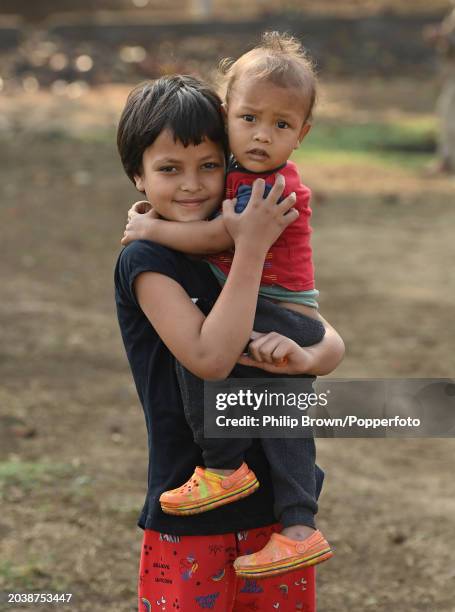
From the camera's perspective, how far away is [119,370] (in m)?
5.86

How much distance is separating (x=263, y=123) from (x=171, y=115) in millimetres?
173

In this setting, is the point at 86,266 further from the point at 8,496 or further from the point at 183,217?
the point at 183,217

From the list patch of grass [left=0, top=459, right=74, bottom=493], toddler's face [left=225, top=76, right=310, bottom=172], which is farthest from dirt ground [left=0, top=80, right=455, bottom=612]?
toddler's face [left=225, top=76, right=310, bottom=172]

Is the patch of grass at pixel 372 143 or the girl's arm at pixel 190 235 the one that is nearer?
the girl's arm at pixel 190 235

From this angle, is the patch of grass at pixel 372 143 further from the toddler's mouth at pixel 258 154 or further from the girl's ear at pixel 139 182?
the toddler's mouth at pixel 258 154

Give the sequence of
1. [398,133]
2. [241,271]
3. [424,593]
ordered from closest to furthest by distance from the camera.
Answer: [241,271], [424,593], [398,133]

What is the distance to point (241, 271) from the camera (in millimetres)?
2047

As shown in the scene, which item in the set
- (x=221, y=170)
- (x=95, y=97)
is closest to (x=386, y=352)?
(x=221, y=170)

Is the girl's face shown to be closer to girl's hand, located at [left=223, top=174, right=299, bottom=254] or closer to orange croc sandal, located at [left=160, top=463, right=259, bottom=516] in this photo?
girl's hand, located at [left=223, top=174, right=299, bottom=254]

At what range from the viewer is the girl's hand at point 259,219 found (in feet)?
6.75

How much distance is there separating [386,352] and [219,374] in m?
4.30

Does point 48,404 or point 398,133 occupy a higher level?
point 398,133

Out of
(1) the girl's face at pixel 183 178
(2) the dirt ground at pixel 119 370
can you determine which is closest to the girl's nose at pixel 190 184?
(1) the girl's face at pixel 183 178

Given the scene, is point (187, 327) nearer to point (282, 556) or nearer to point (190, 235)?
point (190, 235)
